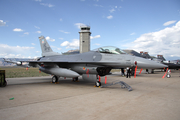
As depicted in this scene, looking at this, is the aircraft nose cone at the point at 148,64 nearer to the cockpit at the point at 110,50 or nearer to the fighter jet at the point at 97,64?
the fighter jet at the point at 97,64

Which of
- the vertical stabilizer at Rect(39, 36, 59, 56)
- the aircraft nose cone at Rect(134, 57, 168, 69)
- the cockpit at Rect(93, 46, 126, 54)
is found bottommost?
the aircraft nose cone at Rect(134, 57, 168, 69)

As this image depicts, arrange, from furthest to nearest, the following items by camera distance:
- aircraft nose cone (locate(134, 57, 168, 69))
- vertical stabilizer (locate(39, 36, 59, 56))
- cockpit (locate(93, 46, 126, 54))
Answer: vertical stabilizer (locate(39, 36, 59, 56)), cockpit (locate(93, 46, 126, 54)), aircraft nose cone (locate(134, 57, 168, 69))

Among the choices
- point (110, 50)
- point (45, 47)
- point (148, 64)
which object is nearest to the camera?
point (148, 64)

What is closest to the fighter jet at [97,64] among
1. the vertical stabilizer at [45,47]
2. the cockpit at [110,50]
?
the cockpit at [110,50]

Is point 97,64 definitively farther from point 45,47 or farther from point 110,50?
point 45,47

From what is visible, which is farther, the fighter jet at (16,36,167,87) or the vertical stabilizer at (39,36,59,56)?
the vertical stabilizer at (39,36,59,56)

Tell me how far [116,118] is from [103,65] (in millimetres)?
4827

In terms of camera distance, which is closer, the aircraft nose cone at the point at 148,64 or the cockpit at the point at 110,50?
the aircraft nose cone at the point at 148,64

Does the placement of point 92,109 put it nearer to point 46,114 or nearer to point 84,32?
point 46,114

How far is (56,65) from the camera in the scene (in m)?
9.06

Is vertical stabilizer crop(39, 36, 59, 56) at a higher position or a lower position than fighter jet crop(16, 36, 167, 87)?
higher

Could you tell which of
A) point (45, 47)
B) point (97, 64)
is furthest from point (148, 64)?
point (45, 47)

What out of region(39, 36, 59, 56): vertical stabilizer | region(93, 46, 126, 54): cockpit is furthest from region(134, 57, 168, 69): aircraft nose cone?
region(39, 36, 59, 56): vertical stabilizer

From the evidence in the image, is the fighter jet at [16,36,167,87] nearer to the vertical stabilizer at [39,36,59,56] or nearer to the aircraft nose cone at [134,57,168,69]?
the aircraft nose cone at [134,57,168,69]
